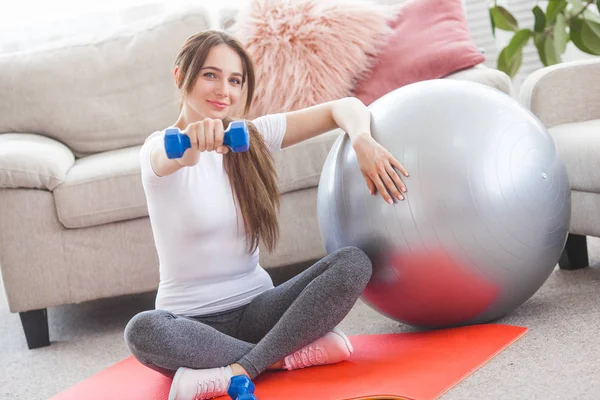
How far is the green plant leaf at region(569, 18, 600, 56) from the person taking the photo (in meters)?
3.07

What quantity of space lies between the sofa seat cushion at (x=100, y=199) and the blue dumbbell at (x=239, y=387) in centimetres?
84

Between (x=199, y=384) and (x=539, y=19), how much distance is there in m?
2.32

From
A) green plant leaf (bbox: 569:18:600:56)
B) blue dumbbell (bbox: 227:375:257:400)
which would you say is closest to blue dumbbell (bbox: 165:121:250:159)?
blue dumbbell (bbox: 227:375:257:400)

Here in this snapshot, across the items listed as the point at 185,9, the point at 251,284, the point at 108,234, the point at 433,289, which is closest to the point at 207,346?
the point at 251,284

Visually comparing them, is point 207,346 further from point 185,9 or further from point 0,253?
point 185,9

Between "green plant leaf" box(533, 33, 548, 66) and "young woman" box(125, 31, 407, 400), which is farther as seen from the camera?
"green plant leaf" box(533, 33, 548, 66)

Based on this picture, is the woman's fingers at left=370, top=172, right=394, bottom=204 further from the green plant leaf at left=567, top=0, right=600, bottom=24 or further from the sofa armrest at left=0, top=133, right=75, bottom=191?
the green plant leaf at left=567, top=0, right=600, bottom=24

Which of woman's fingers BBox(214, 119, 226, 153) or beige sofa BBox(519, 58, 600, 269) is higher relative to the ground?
woman's fingers BBox(214, 119, 226, 153)

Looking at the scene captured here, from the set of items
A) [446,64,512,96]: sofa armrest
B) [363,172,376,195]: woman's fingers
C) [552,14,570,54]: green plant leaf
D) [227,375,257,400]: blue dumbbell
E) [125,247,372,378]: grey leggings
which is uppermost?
[363,172,376,195]: woman's fingers

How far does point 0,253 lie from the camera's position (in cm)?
223

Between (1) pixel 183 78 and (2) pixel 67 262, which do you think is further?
(2) pixel 67 262

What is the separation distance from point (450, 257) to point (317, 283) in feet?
0.90

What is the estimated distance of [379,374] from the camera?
1550mm

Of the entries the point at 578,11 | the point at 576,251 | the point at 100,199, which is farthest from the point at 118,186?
the point at 578,11
